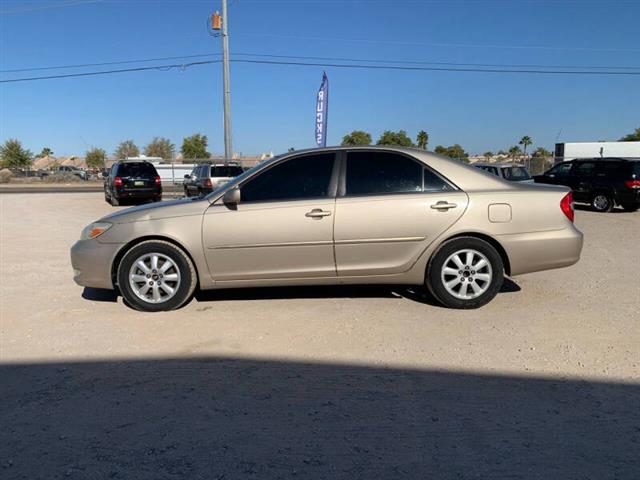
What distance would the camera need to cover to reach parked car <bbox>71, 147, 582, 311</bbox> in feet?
17.0

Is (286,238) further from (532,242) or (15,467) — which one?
(15,467)

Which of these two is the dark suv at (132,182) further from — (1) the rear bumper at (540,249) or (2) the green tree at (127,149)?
(2) the green tree at (127,149)

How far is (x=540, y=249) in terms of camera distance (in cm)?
531

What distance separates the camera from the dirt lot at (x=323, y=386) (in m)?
2.73

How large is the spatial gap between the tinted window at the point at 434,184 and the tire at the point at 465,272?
0.53 meters

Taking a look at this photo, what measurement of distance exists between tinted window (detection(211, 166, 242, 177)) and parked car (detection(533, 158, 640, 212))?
38.4 ft

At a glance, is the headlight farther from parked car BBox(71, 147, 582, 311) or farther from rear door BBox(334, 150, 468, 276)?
rear door BBox(334, 150, 468, 276)

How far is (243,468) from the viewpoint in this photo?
2648 millimetres

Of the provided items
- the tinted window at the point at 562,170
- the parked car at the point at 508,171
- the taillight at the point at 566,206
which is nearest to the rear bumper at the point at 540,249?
the taillight at the point at 566,206

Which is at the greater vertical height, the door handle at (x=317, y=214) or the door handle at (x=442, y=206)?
the door handle at (x=442, y=206)

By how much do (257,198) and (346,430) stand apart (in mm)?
2856

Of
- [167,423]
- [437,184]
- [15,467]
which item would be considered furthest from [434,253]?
[15,467]

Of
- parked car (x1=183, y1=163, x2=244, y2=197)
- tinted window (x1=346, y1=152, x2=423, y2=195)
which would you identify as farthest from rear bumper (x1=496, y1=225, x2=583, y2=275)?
parked car (x1=183, y1=163, x2=244, y2=197)

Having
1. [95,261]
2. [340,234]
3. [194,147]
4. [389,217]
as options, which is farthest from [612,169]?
[194,147]
